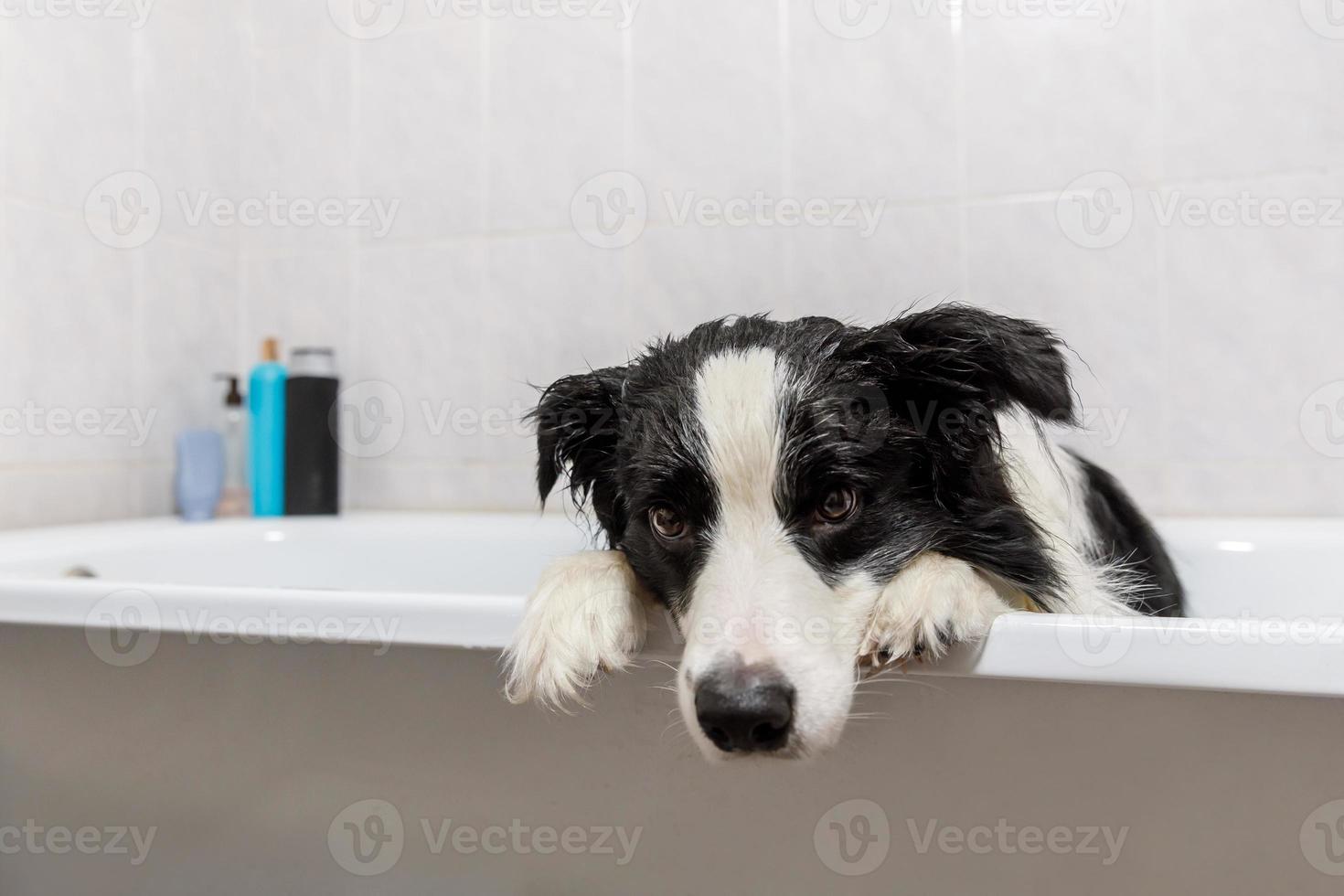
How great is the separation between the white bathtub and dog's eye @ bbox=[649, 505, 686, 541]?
0.13m

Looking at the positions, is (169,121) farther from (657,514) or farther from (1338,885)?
(1338,885)

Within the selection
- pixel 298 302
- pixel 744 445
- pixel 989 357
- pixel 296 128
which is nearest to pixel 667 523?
pixel 744 445

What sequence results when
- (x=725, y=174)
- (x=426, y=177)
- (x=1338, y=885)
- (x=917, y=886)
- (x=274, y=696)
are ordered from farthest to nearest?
(x=426, y=177) → (x=725, y=174) → (x=274, y=696) → (x=917, y=886) → (x=1338, y=885)

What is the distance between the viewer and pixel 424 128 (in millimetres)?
2434

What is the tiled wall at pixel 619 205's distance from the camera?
6.33ft

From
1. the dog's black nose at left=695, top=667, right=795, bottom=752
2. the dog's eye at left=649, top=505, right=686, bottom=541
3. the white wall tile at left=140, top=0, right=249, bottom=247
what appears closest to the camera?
the dog's black nose at left=695, top=667, right=795, bottom=752

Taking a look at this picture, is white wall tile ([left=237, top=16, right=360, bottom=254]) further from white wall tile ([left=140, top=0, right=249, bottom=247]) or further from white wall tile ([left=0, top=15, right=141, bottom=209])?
white wall tile ([left=0, top=15, right=141, bottom=209])

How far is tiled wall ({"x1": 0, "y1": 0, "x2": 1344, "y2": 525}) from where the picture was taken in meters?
1.93

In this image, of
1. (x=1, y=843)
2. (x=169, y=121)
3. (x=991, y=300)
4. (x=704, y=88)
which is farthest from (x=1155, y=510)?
(x=169, y=121)

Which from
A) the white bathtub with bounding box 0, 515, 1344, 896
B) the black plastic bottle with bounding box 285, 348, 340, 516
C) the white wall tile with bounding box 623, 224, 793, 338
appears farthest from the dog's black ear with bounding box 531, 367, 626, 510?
the black plastic bottle with bounding box 285, 348, 340, 516

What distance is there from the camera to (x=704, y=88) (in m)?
2.22

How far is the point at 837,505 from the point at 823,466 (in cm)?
5

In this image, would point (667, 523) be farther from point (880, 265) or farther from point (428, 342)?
point (428, 342)

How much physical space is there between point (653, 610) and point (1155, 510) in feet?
4.99
